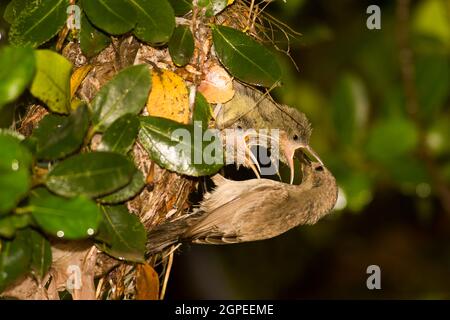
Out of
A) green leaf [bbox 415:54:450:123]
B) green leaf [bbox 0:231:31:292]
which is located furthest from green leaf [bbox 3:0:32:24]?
green leaf [bbox 415:54:450:123]

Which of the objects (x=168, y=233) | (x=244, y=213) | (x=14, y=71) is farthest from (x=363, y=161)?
(x=14, y=71)

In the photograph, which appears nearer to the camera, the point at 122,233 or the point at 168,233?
the point at 122,233

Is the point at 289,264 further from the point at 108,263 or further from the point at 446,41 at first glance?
the point at 108,263

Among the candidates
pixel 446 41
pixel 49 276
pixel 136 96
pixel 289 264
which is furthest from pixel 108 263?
pixel 289 264

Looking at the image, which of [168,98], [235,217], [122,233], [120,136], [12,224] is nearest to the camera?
[12,224]

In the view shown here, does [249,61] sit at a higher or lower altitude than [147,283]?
higher

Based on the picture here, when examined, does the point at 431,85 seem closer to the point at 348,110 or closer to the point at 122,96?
the point at 348,110

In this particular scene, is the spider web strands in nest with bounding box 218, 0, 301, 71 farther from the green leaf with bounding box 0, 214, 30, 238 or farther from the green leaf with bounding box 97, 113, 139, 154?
the green leaf with bounding box 0, 214, 30, 238
